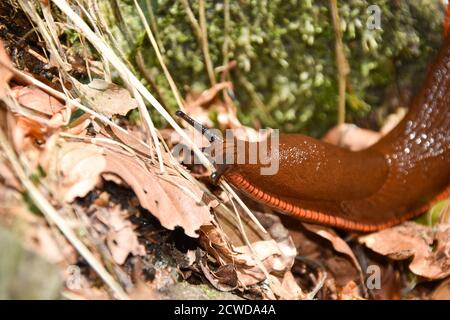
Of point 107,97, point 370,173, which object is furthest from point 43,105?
point 370,173

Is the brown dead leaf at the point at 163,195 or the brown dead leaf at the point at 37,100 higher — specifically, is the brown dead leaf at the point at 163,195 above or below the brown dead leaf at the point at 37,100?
below

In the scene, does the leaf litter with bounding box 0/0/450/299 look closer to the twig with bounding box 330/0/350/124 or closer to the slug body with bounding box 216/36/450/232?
the slug body with bounding box 216/36/450/232

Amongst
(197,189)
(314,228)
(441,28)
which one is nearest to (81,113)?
(197,189)

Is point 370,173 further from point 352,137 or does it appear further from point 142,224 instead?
point 142,224

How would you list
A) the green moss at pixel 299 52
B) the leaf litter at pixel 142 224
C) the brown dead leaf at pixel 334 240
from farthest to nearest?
the green moss at pixel 299 52 < the brown dead leaf at pixel 334 240 < the leaf litter at pixel 142 224

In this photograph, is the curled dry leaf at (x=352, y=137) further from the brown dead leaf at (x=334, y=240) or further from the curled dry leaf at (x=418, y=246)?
the brown dead leaf at (x=334, y=240)

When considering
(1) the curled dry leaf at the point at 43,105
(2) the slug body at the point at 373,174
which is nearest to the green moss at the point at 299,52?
(2) the slug body at the point at 373,174

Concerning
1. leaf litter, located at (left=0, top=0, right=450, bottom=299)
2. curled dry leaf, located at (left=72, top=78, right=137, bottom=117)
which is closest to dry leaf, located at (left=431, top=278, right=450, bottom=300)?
leaf litter, located at (left=0, top=0, right=450, bottom=299)
